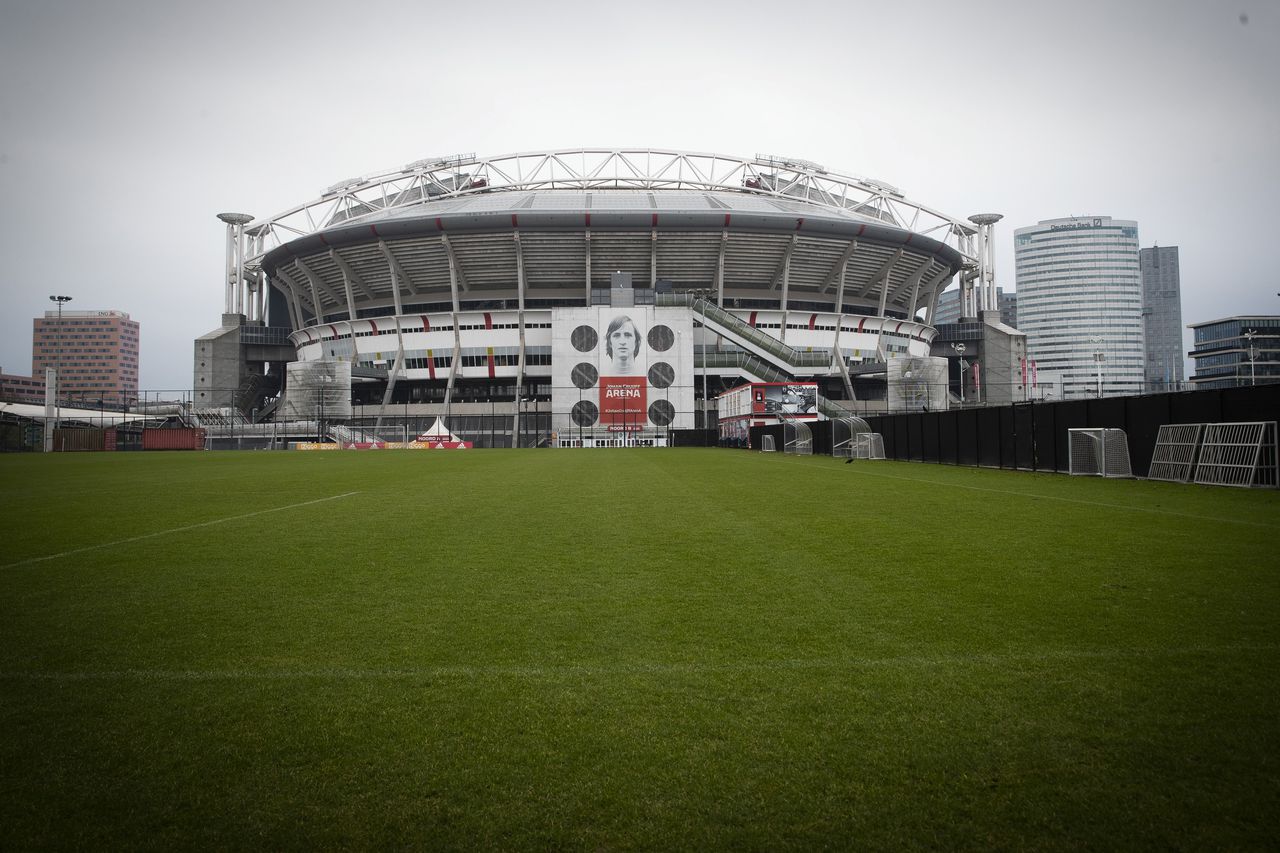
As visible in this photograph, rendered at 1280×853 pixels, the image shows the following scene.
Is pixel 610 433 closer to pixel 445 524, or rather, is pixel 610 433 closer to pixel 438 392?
pixel 438 392

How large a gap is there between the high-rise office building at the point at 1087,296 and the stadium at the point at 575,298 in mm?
117995

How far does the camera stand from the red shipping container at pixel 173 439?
56688 millimetres

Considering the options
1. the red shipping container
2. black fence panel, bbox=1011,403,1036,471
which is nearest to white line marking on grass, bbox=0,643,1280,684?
black fence panel, bbox=1011,403,1036,471

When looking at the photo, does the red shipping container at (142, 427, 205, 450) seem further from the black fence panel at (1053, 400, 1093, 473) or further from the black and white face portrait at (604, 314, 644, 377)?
the black fence panel at (1053, 400, 1093, 473)

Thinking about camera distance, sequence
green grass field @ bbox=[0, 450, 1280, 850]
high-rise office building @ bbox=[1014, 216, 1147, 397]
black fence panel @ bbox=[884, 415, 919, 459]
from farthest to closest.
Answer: high-rise office building @ bbox=[1014, 216, 1147, 397] < black fence panel @ bbox=[884, 415, 919, 459] < green grass field @ bbox=[0, 450, 1280, 850]

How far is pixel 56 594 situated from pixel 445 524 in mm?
4459

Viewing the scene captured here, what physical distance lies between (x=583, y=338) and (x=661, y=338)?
7.52m

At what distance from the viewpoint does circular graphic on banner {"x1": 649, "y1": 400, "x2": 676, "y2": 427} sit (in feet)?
231

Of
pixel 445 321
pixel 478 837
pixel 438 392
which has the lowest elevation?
pixel 478 837

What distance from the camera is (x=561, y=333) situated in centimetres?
7075

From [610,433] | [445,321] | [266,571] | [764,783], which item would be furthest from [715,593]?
[445,321]

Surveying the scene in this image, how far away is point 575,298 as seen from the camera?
79750mm

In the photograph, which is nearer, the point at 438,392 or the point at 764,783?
the point at 764,783

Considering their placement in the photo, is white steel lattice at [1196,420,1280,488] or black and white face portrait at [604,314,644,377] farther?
black and white face portrait at [604,314,644,377]
